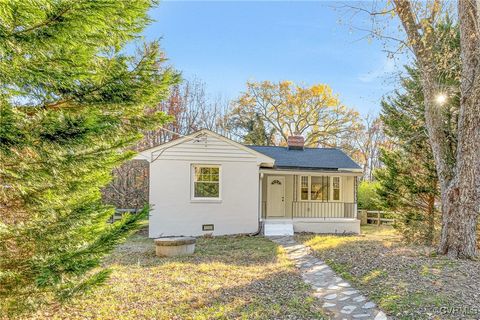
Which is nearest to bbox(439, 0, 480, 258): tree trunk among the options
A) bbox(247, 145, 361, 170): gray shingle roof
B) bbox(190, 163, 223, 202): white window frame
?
bbox(247, 145, 361, 170): gray shingle roof

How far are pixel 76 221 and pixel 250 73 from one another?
2649 cm

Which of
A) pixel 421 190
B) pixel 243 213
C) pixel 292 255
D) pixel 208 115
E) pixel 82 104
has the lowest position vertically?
pixel 292 255

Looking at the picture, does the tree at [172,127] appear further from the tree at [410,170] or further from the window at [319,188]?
the tree at [410,170]

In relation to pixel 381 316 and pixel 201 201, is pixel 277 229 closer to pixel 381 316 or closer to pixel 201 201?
pixel 201 201

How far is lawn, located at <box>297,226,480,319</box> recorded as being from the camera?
14.2 ft

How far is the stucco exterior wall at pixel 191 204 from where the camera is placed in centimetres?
1234

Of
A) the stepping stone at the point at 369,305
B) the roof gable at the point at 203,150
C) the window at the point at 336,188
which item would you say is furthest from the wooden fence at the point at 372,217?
the stepping stone at the point at 369,305

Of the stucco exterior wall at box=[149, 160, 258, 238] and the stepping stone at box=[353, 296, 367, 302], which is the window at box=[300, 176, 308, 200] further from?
the stepping stone at box=[353, 296, 367, 302]

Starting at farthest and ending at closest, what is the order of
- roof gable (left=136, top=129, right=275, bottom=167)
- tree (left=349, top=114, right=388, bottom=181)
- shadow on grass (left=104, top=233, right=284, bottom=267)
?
tree (left=349, top=114, right=388, bottom=181), roof gable (left=136, top=129, right=275, bottom=167), shadow on grass (left=104, top=233, right=284, bottom=267)

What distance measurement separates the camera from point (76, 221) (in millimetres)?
3160

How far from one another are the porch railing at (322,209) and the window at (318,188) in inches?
18.7

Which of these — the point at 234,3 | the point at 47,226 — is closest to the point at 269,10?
the point at 234,3

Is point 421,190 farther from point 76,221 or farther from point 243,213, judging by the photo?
point 76,221

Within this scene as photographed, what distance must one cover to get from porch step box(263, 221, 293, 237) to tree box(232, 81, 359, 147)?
1592 cm
